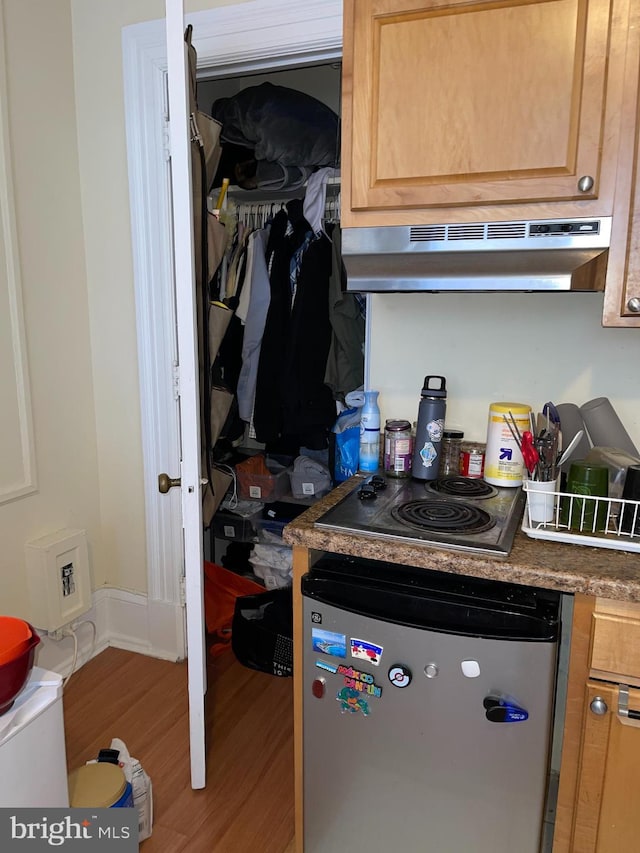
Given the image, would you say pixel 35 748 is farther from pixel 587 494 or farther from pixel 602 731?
pixel 587 494

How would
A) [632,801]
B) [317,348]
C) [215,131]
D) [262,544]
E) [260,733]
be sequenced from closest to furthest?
[632,801], [215,131], [260,733], [317,348], [262,544]

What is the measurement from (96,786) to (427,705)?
902 millimetres

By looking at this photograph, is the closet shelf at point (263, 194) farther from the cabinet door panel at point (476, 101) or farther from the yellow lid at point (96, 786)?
the yellow lid at point (96, 786)

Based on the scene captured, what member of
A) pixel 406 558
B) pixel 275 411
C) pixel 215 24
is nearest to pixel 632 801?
pixel 406 558

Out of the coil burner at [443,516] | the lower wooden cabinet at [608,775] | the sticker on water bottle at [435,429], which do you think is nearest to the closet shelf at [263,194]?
the sticker on water bottle at [435,429]

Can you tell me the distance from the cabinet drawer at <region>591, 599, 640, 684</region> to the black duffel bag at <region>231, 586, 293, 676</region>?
135cm

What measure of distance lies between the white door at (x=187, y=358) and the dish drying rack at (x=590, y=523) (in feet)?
2.66

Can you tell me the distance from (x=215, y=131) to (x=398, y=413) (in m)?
1.02

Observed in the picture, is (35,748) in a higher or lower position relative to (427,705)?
lower

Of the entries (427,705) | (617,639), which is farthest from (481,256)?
(427,705)

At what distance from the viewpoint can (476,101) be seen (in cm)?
129

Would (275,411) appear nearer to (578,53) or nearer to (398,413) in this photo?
(398,413)

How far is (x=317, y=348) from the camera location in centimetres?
240

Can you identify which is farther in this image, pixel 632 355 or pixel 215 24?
pixel 215 24
